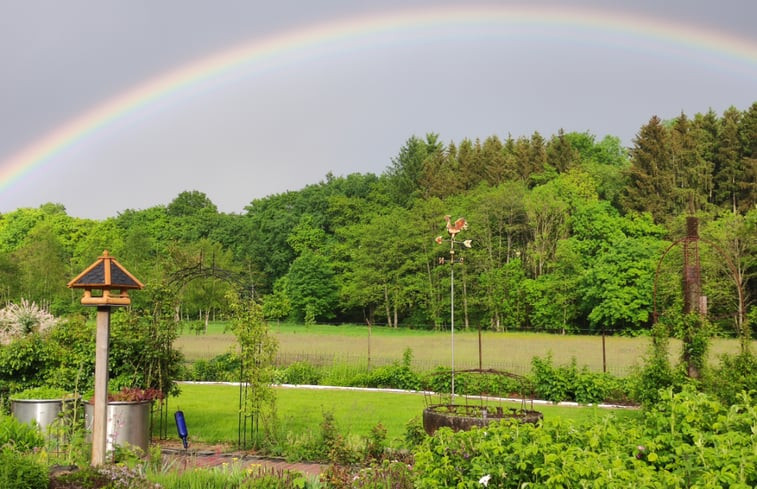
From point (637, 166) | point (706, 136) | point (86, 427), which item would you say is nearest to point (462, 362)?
point (86, 427)

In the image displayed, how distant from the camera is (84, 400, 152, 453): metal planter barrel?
8.45 meters

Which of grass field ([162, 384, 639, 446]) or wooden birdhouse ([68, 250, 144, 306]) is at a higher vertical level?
wooden birdhouse ([68, 250, 144, 306])

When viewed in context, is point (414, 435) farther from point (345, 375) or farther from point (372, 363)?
point (372, 363)

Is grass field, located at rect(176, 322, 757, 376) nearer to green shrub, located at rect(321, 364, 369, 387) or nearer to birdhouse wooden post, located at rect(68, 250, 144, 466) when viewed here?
green shrub, located at rect(321, 364, 369, 387)

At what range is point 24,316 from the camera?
1271 centimetres

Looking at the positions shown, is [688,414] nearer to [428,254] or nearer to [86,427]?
[86,427]

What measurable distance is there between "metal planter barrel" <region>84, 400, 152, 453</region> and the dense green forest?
25458mm

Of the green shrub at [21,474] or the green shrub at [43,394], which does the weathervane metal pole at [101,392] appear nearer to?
the green shrub at [21,474]

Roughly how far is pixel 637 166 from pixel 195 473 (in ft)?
156

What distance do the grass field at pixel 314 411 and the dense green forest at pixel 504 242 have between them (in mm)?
18252

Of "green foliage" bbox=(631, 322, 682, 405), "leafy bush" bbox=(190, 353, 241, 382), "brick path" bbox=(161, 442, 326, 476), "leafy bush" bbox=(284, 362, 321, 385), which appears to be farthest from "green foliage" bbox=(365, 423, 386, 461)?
"leafy bush" bbox=(190, 353, 241, 382)

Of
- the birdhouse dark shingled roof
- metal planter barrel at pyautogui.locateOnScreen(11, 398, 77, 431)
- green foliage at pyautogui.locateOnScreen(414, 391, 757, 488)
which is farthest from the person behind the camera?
metal planter barrel at pyautogui.locateOnScreen(11, 398, 77, 431)

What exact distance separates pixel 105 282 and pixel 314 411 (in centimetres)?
729

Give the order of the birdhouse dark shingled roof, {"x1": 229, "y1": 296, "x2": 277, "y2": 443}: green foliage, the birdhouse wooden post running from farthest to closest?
{"x1": 229, "y1": 296, "x2": 277, "y2": 443}: green foliage
the birdhouse dark shingled roof
the birdhouse wooden post
